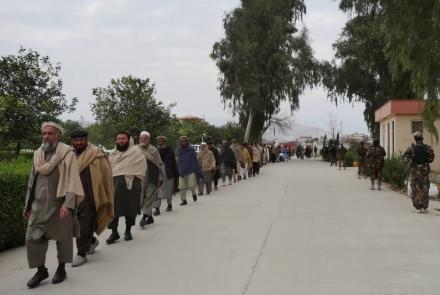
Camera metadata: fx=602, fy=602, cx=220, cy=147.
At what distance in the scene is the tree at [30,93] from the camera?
20344mm

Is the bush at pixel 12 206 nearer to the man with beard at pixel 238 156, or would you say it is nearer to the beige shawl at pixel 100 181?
the beige shawl at pixel 100 181

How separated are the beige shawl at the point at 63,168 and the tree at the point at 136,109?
19325 millimetres

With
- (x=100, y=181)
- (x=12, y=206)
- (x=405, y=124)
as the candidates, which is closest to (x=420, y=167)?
(x=100, y=181)

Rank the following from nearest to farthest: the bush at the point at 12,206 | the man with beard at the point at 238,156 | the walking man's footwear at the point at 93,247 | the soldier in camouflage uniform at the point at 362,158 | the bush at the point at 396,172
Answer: the walking man's footwear at the point at 93,247 < the bush at the point at 12,206 < the bush at the point at 396,172 < the man with beard at the point at 238,156 < the soldier in camouflage uniform at the point at 362,158

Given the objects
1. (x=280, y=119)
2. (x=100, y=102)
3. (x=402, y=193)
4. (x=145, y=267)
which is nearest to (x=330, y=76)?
(x=280, y=119)

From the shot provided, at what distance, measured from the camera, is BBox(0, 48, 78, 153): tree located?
801 inches

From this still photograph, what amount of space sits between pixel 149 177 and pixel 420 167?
562 centimetres

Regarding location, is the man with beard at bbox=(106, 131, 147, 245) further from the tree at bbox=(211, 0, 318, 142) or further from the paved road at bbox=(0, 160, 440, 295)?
the tree at bbox=(211, 0, 318, 142)

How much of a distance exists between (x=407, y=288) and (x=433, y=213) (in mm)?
6951

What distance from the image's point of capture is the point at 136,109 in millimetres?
26438

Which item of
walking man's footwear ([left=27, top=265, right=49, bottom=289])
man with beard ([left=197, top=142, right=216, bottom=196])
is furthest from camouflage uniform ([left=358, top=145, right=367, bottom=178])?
walking man's footwear ([left=27, top=265, right=49, bottom=289])

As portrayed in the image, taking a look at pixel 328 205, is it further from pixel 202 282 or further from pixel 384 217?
pixel 202 282

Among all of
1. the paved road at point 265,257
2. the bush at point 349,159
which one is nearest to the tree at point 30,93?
the paved road at point 265,257

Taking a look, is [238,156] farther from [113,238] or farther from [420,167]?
[113,238]
